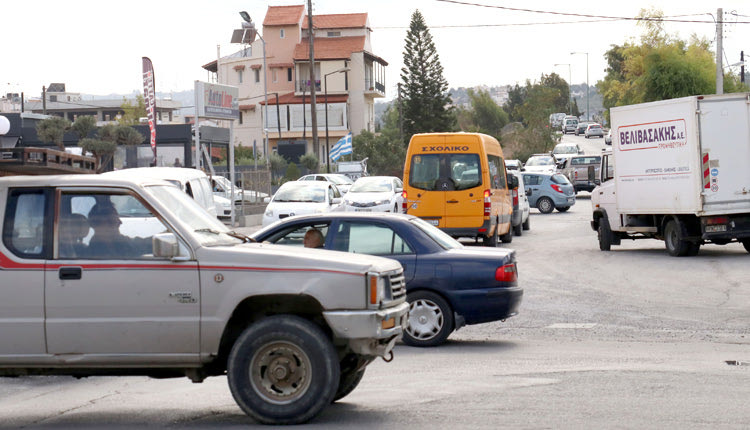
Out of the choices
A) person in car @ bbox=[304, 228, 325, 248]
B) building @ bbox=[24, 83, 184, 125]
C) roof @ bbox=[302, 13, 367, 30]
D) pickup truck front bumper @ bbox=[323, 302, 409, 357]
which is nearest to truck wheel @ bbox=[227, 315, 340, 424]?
pickup truck front bumper @ bbox=[323, 302, 409, 357]

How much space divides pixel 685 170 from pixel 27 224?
55.7 ft

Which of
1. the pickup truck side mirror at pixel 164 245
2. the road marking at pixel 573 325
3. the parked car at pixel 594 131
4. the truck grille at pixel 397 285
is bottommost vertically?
the road marking at pixel 573 325

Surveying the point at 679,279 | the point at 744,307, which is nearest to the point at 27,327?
the point at 744,307

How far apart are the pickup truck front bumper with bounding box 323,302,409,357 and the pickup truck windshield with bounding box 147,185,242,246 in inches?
40.8

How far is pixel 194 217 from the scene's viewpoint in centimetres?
788

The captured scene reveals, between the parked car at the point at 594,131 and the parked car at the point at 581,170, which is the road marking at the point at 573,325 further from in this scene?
the parked car at the point at 594,131

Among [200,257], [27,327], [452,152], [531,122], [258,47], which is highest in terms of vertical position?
[258,47]

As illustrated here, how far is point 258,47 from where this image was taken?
9738cm

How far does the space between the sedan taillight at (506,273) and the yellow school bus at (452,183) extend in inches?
495

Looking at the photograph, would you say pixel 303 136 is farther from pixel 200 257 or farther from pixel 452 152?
pixel 200 257

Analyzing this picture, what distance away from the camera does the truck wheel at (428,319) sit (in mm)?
11562

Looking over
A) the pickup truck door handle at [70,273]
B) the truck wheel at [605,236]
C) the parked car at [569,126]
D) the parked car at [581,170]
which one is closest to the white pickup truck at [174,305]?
the pickup truck door handle at [70,273]

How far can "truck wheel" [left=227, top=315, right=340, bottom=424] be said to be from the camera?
7.37 metres

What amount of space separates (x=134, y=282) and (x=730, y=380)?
5.32m
